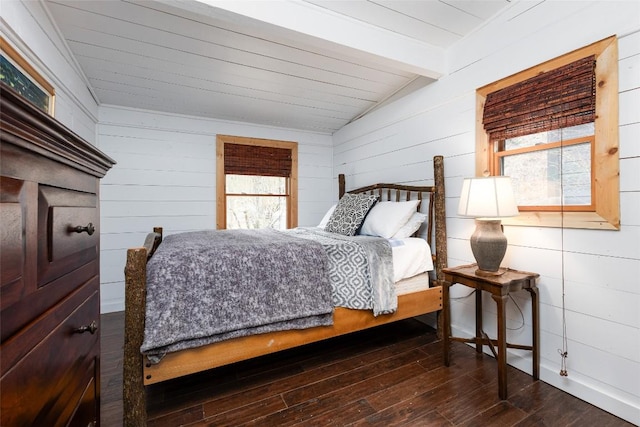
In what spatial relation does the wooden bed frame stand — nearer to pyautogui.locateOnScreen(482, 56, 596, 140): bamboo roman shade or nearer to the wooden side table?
the wooden side table

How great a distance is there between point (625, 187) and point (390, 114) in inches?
82.5

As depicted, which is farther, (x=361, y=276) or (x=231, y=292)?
(x=361, y=276)

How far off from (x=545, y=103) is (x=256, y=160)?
3.08 m

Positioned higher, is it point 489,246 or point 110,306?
point 489,246

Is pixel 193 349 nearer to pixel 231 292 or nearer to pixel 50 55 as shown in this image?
pixel 231 292

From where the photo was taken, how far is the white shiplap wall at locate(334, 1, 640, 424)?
1.53 m

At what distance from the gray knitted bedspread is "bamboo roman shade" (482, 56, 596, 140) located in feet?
4.11

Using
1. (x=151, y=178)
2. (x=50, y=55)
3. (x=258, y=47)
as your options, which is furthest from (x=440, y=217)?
(x=151, y=178)

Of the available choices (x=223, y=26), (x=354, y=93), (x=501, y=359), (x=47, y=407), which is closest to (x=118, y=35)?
(x=223, y=26)

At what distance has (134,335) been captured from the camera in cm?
140

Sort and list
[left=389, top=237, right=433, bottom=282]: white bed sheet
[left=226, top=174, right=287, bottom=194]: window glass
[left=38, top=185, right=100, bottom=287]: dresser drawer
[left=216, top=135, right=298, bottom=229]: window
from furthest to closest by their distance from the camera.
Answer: [left=226, top=174, right=287, bottom=194]: window glass < [left=216, top=135, right=298, bottom=229]: window < [left=389, top=237, right=433, bottom=282]: white bed sheet < [left=38, top=185, right=100, bottom=287]: dresser drawer

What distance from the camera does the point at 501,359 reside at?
169 cm

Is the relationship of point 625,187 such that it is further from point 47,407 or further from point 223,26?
point 223,26

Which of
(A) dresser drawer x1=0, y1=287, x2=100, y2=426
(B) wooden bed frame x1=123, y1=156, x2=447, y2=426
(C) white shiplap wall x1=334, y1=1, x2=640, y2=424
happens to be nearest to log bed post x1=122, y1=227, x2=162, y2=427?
(B) wooden bed frame x1=123, y1=156, x2=447, y2=426
